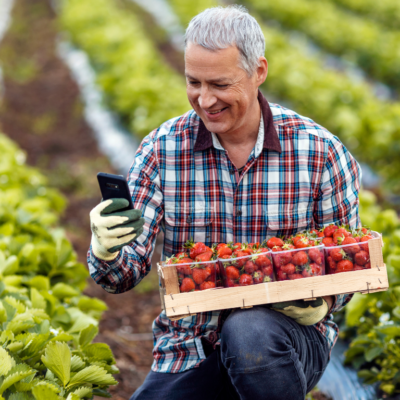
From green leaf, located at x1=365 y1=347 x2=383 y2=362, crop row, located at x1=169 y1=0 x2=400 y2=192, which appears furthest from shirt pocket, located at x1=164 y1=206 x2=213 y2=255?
crop row, located at x1=169 y1=0 x2=400 y2=192

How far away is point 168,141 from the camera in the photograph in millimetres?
2158

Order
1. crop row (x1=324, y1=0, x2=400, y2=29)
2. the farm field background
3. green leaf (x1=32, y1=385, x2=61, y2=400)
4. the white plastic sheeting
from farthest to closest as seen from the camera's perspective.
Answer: crop row (x1=324, y1=0, x2=400, y2=29) < the white plastic sheeting < the farm field background < green leaf (x1=32, y1=385, x2=61, y2=400)

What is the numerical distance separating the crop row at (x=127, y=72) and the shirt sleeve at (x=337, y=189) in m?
4.18

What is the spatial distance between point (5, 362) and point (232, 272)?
29.6 inches

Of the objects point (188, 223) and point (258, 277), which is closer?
point (258, 277)

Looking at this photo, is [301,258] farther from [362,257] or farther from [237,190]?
[237,190]

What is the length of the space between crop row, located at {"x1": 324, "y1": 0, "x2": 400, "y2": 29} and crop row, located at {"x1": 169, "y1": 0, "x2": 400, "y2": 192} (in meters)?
4.51

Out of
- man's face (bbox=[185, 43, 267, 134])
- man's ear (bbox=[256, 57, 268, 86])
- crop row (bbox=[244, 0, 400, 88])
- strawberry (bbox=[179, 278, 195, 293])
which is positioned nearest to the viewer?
strawberry (bbox=[179, 278, 195, 293])

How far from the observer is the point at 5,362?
1589mm

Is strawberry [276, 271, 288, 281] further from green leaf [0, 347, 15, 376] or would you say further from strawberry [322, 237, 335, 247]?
green leaf [0, 347, 15, 376]

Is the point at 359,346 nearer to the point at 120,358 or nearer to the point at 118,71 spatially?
the point at 120,358

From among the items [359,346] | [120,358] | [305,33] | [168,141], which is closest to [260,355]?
[168,141]

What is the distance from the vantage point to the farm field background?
2.63 meters

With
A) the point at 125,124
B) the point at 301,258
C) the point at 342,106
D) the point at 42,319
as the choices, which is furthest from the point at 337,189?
the point at 125,124
